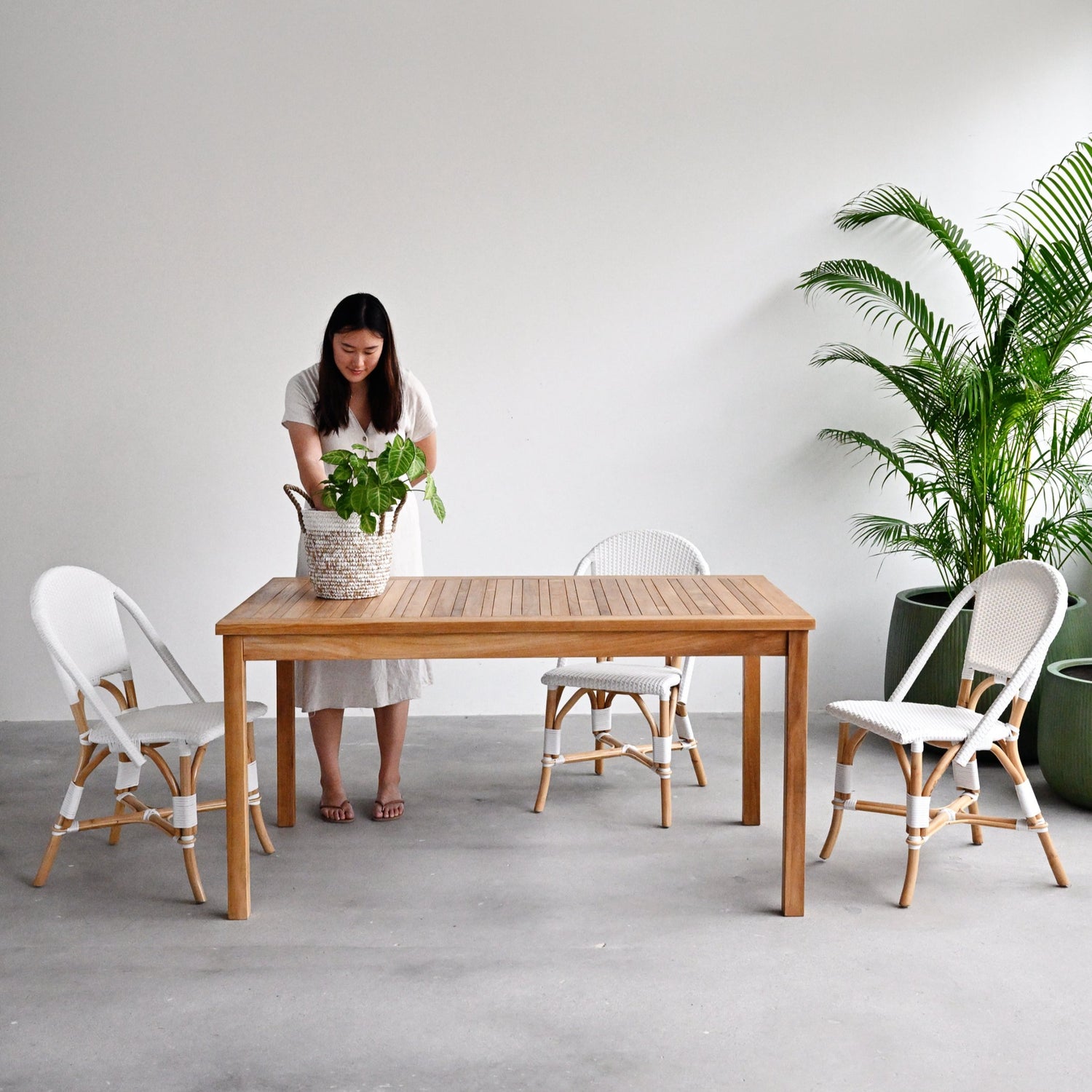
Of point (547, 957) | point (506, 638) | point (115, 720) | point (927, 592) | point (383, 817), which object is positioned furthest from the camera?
point (927, 592)

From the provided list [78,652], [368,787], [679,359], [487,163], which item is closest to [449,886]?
[368,787]

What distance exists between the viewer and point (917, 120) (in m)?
4.64

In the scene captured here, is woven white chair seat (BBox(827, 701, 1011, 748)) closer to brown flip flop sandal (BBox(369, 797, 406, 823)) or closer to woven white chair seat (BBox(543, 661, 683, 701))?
woven white chair seat (BBox(543, 661, 683, 701))

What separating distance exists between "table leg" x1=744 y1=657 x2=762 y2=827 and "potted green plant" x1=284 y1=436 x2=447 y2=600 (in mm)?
1139

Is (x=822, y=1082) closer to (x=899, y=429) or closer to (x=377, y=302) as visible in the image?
(x=377, y=302)

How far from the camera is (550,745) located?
3553 millimetres

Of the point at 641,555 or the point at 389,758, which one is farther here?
the point at 641,555

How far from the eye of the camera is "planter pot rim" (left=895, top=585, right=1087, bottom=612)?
4.16m

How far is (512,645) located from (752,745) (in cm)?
109

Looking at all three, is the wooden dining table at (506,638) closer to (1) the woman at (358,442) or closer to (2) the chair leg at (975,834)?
(1) the woman at (358,442)

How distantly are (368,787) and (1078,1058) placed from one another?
236 cm

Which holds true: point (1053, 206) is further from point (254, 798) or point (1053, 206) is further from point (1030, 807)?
point (254, 798)

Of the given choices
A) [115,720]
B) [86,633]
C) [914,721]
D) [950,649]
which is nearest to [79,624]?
[86,633]

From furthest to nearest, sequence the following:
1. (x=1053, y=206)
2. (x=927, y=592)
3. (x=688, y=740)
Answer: (x=927, y=592), (x=1053, y=206), (x=688, y=740)
